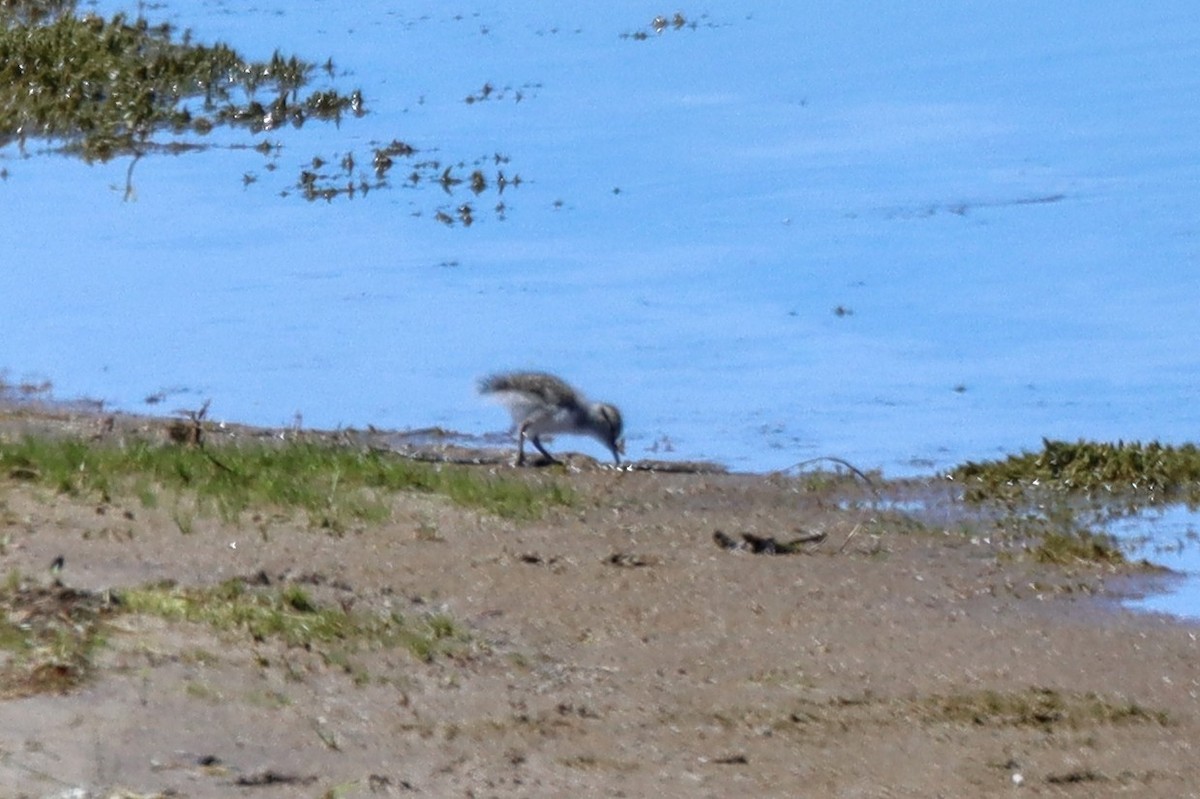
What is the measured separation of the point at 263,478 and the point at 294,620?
7.26 feet

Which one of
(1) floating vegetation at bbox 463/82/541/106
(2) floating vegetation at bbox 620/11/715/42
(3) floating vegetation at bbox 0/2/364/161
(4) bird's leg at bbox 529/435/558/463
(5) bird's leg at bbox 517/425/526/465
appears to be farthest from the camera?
(2) floating vegetation at bbox 620/11/715/42

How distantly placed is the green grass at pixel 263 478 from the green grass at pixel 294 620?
1.13m

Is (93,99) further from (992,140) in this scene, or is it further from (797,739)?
(797,739)

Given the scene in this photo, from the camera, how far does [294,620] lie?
6.95m

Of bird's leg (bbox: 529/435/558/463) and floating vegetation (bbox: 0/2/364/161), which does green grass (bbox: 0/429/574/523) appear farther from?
floating vegetation (bbox: 0/2/364/161)

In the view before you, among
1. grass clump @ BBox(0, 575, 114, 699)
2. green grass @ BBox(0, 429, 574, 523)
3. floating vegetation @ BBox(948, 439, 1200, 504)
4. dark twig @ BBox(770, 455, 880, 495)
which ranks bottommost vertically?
grass clump @ BBox(0, 575, 114, 699)

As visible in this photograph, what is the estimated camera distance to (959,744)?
673cm

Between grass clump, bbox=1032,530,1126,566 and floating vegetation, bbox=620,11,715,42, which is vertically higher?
floating vegetation, bbox=620,11,715,42

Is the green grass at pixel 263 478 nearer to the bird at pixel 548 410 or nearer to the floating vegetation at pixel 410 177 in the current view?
the bird at pixel 548 410

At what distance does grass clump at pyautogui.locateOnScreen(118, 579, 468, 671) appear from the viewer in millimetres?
6844

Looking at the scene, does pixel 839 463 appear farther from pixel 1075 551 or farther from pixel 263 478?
pixel 263 478

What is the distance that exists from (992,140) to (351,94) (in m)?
5.49

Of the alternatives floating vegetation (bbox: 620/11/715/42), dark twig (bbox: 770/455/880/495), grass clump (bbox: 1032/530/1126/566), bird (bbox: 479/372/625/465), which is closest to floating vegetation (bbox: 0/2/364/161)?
floating vegetation (bbox: 620/11/715/42)

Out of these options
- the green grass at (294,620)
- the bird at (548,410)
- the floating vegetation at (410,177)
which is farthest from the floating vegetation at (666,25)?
the green grass at (294,620)
